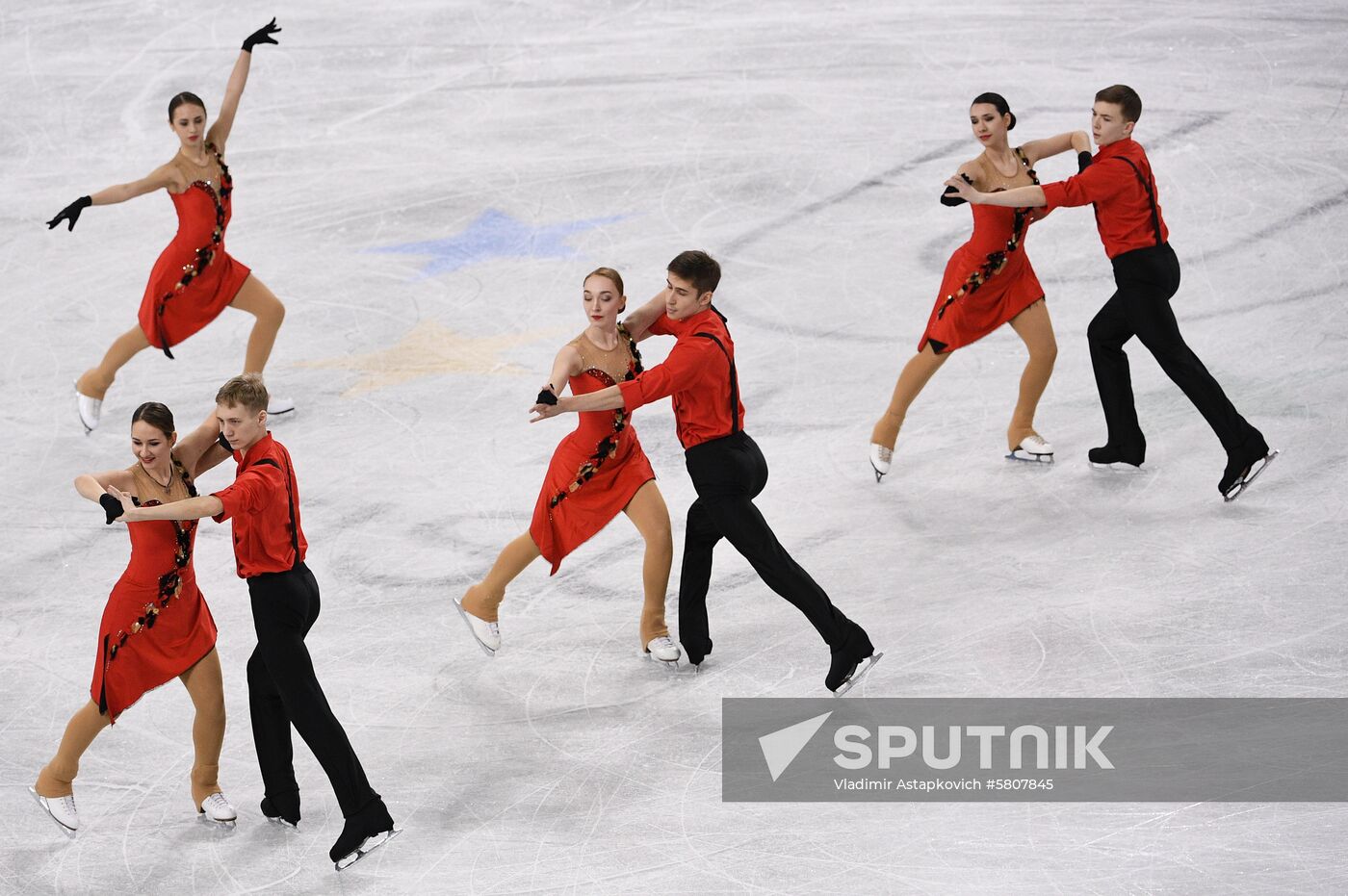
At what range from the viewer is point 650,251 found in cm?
998

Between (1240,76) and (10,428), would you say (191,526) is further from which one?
(1240,76)

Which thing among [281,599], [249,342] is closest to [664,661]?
[281,599]

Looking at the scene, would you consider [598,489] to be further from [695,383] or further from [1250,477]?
[1250,477]

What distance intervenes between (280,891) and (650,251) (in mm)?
5859

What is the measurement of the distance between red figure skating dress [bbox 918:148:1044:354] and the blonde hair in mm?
3475

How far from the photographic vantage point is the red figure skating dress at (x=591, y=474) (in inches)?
226

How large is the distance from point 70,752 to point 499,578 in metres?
1.64

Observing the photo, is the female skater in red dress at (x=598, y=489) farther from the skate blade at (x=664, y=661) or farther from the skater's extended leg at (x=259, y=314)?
the skater's extended leg at (x=259, y=314)

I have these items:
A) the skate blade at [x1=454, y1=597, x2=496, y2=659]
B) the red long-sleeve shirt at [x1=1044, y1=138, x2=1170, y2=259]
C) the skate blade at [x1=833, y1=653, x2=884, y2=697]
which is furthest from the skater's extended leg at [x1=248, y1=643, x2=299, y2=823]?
the red long-sleeve shirt at [x1=1044, y1=138, x2=1170, y2=259]

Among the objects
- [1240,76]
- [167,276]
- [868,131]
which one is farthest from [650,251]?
[1240,76]

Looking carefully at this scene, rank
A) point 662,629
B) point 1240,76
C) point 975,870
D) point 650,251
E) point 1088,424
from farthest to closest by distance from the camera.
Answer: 1. point 1240,76
2. point 650,251
3. point 1088,424
4. point 662,629
5. point 975,870

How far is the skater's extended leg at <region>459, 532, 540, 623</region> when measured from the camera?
19.5ft

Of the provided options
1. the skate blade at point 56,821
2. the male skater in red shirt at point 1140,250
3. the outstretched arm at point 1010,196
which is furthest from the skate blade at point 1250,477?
the skate blade at point 56,821

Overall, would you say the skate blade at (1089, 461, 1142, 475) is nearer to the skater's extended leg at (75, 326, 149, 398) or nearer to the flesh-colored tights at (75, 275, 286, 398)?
the flesh-colored tights at (75, 275, 286, 398)
